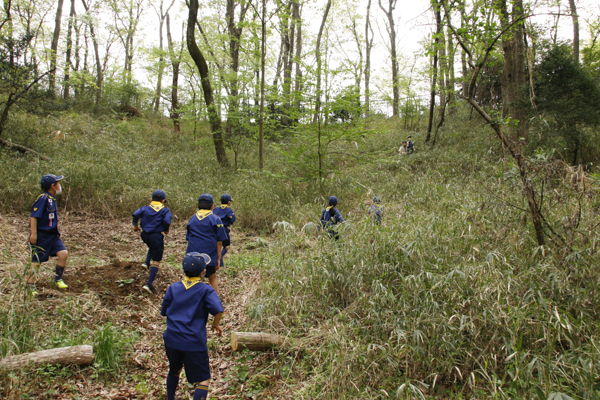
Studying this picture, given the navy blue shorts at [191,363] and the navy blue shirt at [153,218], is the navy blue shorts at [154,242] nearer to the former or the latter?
the navy blue shirt at [153,218]

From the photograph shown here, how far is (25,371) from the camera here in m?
2.96

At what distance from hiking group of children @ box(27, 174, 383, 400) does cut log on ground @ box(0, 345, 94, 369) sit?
812 mm

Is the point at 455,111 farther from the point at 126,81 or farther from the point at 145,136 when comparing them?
the point at 126,81

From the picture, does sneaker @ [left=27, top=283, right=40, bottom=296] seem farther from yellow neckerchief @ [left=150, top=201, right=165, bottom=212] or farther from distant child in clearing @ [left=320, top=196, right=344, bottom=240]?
distant child in clearing @ [left=320, top=196, right=344, bottom=240]

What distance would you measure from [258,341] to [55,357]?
2066 mm

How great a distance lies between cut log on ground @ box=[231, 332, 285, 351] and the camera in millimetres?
3836

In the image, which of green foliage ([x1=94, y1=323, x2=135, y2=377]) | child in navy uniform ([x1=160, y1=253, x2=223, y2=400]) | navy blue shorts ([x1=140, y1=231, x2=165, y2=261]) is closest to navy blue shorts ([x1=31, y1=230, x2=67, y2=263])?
navy blue shorts ([x1=140, y1=231, x2=165, y2=261])

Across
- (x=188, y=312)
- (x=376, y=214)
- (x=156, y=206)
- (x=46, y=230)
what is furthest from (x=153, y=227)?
(x=376, y=214)

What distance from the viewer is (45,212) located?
15.4ft

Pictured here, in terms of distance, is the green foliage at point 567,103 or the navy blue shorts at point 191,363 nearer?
the navy blue shorts at point 191,363

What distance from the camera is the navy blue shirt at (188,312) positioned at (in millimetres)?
2795

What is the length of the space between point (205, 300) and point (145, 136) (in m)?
16.4

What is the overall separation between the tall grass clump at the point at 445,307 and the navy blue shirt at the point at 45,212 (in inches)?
130

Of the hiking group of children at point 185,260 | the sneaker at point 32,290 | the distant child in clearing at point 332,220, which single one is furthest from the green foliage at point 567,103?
the sneaker at point 32,290
